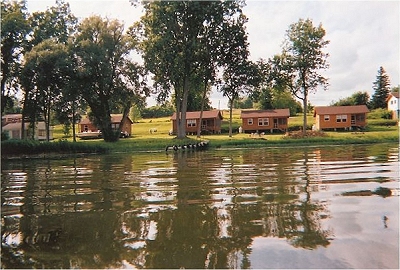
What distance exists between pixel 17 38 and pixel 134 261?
3747 cm

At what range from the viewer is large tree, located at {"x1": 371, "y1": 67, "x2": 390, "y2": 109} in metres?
80.0

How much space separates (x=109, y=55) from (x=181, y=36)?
7.86 metres

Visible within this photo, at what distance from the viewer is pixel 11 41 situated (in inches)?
1422

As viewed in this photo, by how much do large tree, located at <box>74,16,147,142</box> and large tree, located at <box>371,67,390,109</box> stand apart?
56287 mm

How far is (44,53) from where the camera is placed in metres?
35.2

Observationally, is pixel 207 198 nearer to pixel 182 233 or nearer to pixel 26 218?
pixel 182 233

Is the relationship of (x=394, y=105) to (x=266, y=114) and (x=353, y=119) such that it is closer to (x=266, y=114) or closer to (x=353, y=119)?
(x=353, y=119)

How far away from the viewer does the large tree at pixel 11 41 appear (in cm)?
3466

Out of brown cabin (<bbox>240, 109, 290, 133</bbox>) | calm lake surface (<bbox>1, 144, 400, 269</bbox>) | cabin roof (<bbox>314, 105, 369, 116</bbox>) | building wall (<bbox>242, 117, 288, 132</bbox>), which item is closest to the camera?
calm lake surface (<bbox>1, 144, 400, 269</bbox>)

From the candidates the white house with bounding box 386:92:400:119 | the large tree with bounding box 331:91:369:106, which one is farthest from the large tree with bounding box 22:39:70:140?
the large tree with bounding box 331:91:369:106

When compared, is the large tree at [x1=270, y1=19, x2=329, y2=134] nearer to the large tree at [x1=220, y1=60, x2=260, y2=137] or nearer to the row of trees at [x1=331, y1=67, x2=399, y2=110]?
the large tree at [x1=220, y1=60, x2=260, y2=137]

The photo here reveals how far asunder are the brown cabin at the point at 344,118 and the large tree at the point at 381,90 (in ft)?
76.8

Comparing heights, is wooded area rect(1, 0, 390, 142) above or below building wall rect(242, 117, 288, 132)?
above

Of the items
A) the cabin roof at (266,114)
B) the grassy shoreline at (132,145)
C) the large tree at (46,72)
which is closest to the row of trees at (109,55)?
the large tree at (46,72)
